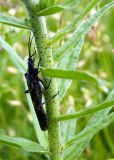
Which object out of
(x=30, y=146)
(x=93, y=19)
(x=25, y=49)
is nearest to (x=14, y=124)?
(x=25, y=49)

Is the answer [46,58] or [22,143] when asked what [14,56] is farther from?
[22,143]

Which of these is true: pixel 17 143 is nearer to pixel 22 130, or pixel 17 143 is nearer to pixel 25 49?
pixel 22 130

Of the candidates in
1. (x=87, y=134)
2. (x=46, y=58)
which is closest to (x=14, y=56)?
(x=46, y=58)

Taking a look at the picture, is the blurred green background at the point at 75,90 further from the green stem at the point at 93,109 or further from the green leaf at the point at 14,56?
the green stem at the point at 93,109

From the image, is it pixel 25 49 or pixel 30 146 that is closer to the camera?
pixel 30 146

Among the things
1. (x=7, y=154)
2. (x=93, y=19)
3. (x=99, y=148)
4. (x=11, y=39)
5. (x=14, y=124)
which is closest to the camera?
(x=93, y=19)

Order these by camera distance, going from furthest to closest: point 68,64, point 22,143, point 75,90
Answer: point 75,90 → point 68,64 → point 22,143

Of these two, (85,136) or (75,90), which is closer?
(85,136)
